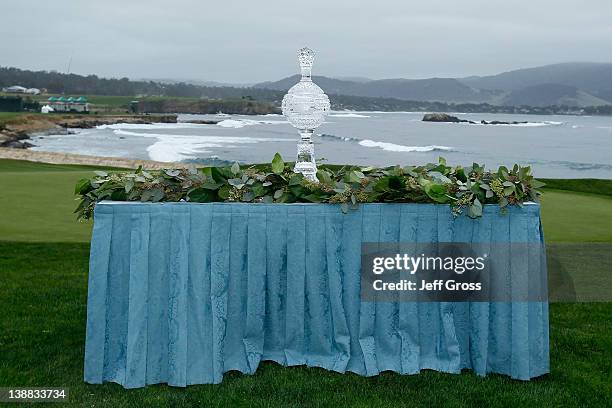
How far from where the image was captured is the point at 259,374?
378cm

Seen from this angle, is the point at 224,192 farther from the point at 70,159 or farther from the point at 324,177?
the point at 70,159

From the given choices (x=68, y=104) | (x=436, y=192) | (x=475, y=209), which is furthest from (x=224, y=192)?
(x=68, y=104)

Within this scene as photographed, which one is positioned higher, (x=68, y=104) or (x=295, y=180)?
(x=295, y=180)

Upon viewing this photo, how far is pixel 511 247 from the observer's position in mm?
3729

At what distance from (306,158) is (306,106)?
345mm

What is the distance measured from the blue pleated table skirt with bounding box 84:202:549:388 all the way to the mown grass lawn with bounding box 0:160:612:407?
3.6 inches

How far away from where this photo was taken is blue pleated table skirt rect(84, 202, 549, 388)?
11.9ft

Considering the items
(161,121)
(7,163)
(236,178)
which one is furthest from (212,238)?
(161,121)

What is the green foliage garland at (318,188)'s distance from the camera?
12.0ft

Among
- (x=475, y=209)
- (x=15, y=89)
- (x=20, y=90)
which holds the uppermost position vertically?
(x=15, y=89)

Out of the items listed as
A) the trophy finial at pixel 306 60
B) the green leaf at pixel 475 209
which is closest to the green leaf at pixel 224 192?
the trophy finial at pixel 306 60

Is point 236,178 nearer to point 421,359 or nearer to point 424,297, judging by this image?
point 424,297

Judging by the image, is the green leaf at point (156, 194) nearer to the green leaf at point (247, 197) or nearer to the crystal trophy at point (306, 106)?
the green leaf at point (247, 197)

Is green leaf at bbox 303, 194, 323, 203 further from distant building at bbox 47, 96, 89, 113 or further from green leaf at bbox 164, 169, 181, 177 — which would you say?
distant building at bbox 47, 96, 89, 113
